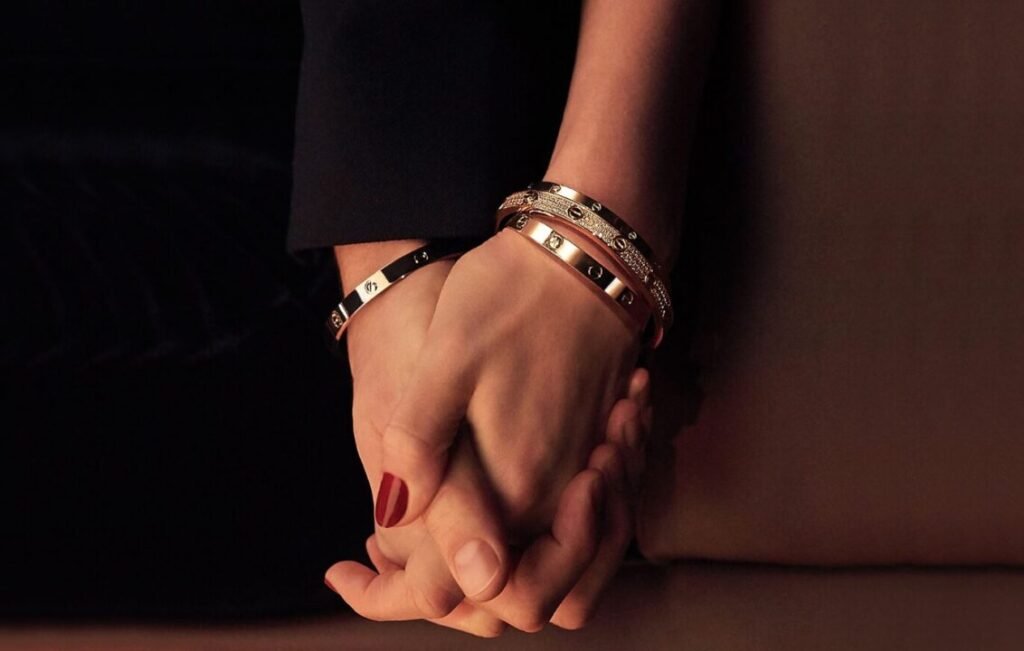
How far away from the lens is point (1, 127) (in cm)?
84

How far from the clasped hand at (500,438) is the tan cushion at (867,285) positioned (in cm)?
10

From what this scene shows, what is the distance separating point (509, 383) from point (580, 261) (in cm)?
9

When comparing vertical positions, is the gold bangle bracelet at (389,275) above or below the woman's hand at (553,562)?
above

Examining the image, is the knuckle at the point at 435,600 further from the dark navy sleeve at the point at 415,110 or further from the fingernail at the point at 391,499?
the dark navy sleeve at the point at 415,110

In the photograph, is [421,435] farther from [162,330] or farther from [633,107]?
[162,330]

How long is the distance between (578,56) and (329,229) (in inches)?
8.3

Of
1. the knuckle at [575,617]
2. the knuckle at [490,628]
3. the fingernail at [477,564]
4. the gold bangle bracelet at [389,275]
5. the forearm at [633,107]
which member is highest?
the forearm at [633,107]

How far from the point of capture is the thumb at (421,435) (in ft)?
1.75

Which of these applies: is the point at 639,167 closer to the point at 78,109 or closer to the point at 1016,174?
the point at 1016,174

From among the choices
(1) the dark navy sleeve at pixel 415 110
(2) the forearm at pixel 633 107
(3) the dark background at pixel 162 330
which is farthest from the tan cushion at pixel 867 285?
(3) the dark background at pixel 162 330

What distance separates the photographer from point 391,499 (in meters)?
0.55

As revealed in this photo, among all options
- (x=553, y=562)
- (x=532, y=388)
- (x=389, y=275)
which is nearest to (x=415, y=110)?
(x=389, y=275)

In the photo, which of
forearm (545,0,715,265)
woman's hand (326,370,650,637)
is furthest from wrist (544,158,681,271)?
woman's hand (326,370,650,637)

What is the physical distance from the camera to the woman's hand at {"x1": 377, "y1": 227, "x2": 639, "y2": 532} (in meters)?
0.54
